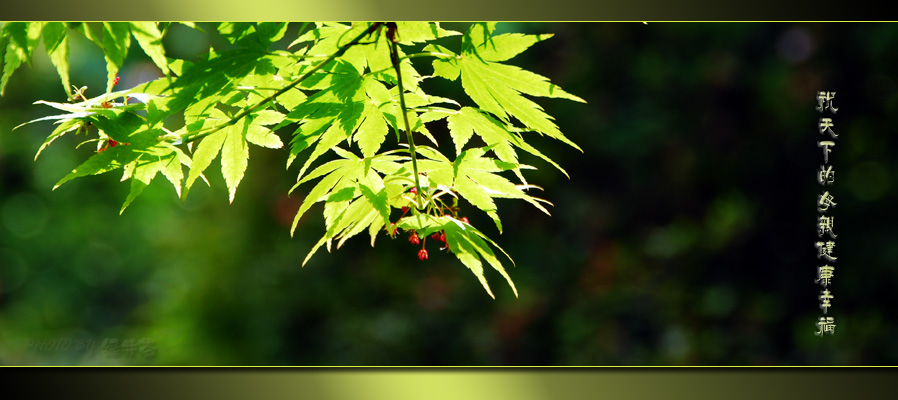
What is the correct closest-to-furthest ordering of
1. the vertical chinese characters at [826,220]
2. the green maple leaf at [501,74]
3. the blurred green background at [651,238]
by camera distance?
the green maple leaf at [501,74] → the vertical chinese characters at [826,220] → the blurred green background at [651,238]

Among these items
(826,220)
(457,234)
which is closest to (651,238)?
(826,220)

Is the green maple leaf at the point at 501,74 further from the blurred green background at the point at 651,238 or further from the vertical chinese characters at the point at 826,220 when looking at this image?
the blurred green background at the point at 651,238

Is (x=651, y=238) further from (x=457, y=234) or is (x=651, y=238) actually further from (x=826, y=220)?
(x=457, y=234)

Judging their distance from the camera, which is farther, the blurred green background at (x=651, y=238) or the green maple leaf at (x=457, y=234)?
the blurred green background at (x=651, y=238)

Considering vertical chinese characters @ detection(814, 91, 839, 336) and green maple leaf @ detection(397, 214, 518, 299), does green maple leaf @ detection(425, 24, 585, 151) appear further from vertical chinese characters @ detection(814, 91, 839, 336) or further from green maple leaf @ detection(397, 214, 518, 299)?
vertical chinese characters @ detection(814, 91, 839, 336)

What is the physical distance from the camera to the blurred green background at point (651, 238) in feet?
9.58

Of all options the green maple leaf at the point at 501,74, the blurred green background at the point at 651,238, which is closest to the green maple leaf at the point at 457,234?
the green maple leaf at the point at 501,74

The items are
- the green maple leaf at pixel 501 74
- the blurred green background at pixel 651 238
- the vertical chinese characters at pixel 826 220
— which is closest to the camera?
the green maple leaf at pixel 501 74

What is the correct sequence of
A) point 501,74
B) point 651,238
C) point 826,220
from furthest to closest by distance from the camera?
point 651,238 < point 826,220 < point 501,74

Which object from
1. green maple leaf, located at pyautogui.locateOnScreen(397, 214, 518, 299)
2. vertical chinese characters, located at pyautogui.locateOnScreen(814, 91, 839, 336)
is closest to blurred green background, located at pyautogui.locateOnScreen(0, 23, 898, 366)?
vertical chinese characters, located at pyautogui.locateOnScreen(814, 91, 839, 336)

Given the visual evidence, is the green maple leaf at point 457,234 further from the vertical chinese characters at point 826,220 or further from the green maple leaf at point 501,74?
the vertical chinese characters at point 826,220

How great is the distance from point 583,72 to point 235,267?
1.87 meters

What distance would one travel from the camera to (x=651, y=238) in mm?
2949

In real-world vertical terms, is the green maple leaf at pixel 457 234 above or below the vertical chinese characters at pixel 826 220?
below
